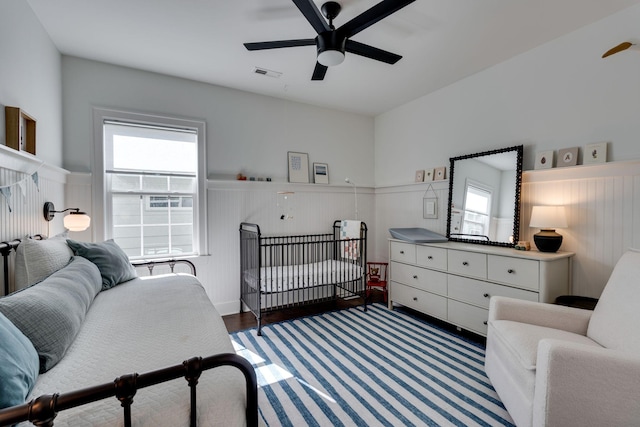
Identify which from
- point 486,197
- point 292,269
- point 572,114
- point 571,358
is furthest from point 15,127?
point 572,114

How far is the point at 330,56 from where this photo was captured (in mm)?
1795

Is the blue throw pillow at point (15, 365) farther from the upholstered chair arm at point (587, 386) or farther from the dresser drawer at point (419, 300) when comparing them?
the dresser drawer at point (419, 300)

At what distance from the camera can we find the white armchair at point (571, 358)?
3.92 feet

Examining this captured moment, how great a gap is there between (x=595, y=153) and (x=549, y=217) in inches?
22.2

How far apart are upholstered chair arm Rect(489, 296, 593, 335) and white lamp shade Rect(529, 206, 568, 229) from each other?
0.72 m

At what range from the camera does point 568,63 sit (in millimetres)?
2289

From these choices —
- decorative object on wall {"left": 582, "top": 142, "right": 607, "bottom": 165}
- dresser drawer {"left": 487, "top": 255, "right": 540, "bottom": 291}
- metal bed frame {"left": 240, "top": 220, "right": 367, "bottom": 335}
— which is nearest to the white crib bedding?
metal bed frame {"left": 240, "top": 220, "right": 367, "bottom": 335}

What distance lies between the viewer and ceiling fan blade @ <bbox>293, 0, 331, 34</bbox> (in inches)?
57.9

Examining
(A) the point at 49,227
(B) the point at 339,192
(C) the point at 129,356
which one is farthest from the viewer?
(B) the point at 339,192

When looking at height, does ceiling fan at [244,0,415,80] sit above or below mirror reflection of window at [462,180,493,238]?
above

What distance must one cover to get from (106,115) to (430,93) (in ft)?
11.5

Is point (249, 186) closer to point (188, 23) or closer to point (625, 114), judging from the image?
point (188, 23)

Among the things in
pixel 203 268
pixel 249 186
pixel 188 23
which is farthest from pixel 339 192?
pixel 188 23

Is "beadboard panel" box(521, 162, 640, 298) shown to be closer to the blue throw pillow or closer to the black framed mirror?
the black framed mirror
